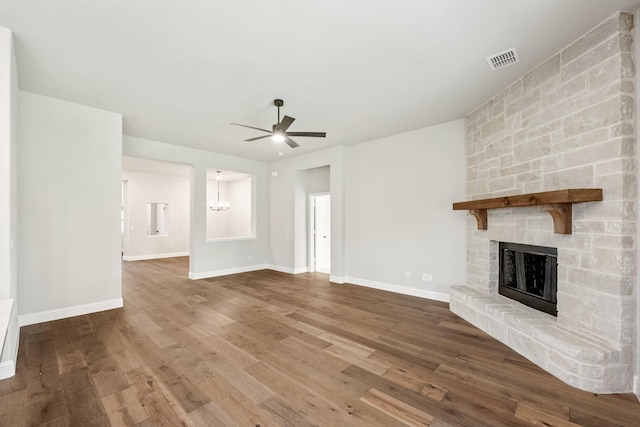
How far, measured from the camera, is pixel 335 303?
4555 mm

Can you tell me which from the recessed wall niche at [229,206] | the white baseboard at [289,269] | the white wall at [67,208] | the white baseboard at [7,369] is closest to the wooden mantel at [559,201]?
the white baseboard at [289,269]

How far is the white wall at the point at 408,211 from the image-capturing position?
15.0ft

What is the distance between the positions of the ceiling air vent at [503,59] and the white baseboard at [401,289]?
3.36 meters

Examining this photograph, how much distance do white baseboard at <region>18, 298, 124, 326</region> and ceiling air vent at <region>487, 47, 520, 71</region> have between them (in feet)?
19.0

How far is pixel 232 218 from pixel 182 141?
21.1ft

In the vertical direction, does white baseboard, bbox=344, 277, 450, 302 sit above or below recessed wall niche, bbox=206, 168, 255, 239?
below

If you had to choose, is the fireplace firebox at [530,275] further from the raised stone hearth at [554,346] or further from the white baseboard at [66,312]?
the white baseboard at [66,312]

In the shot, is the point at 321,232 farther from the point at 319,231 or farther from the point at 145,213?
the point at 145,213

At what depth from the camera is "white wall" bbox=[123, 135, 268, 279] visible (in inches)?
226

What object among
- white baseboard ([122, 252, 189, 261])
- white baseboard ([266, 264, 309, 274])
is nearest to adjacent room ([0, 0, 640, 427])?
white baseboard ([266, 264, 309, 274])

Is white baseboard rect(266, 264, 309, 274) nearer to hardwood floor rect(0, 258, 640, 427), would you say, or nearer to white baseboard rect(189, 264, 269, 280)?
white baseboard rect(189, 264, 269, 280)

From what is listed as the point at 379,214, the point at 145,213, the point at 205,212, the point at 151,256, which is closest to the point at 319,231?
the point at 379,214

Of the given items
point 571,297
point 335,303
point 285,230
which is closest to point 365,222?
point 335,303

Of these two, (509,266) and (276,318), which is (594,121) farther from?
(276,318)
